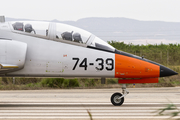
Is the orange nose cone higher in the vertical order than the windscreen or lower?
lower

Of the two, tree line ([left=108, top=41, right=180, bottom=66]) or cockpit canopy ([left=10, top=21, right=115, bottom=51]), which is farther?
tree line ([left=108, top=41, right=180, bottom=66])

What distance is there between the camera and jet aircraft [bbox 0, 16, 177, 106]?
1107cm

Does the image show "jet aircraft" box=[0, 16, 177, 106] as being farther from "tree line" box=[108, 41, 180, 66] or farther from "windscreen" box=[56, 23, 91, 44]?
"tree line" box=[108, 41, 180, 66]

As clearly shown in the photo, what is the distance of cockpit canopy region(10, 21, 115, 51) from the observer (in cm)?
1113

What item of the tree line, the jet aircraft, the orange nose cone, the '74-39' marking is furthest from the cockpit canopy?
the tree line

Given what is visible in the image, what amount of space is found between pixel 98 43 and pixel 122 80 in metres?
1.62

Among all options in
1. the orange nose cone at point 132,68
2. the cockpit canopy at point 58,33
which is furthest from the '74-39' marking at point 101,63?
the cockpit canopy at point 58,33

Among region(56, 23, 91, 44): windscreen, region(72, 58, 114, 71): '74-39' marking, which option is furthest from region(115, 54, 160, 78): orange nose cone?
region(56, 23, 91, 44): windscreen

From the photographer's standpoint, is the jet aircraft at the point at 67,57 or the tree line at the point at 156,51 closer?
the jet aircraft at the point at 67,57

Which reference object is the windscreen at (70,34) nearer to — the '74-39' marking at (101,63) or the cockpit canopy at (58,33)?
the cockpit canopy at (58,33)

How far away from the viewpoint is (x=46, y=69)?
36.4 feet

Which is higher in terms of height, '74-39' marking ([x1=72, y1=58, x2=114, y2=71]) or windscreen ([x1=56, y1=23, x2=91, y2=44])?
windscreen ([x1=56, y1=23, x2=91, y2=44])

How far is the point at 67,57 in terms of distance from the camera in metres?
11.1

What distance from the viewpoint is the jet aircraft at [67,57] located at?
1107 centimetres
